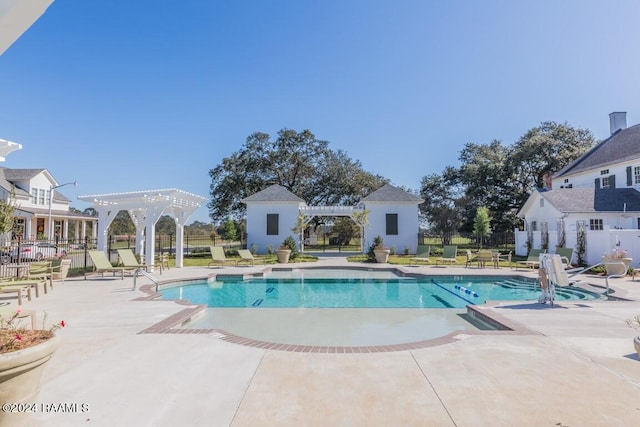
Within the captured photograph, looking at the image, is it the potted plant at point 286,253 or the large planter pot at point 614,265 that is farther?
the potted plant at point 286,253

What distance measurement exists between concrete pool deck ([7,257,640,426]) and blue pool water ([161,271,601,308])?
14.0ft

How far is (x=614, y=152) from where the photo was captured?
75.8 ft

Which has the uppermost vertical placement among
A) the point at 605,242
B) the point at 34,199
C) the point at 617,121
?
the point at 617,121

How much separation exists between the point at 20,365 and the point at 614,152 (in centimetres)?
3004

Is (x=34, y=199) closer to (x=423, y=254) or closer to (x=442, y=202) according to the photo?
(x=423, y=254)

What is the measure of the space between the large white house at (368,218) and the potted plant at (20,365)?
67.2ft

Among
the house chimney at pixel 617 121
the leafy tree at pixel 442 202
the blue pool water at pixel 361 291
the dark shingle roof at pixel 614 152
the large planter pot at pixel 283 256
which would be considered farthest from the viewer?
the leafy tree at pixel 442 202

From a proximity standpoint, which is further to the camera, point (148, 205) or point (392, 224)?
point (392, 224)

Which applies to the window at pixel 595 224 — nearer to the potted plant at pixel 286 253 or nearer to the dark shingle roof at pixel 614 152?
the dark shingle roof at pixel 614 152

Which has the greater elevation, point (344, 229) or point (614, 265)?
point (344, 229)

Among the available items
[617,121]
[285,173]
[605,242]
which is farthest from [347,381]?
[617,121]

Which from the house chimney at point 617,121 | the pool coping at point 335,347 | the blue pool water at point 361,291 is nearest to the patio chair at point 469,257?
the blue pool water at point 361,291

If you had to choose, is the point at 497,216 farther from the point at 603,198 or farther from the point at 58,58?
the point at 58,58

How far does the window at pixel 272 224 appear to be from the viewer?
2342 centimetres
